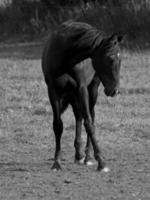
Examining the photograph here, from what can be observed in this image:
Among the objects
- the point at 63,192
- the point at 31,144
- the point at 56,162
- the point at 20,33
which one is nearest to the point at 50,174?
the point at 56,162

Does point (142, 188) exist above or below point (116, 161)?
above

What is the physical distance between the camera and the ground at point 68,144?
7078 mm

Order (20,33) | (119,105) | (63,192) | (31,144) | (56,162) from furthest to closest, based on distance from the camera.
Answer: (20,33), (119,105), (31,144), (56,162), (63,192)

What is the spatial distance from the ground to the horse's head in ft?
3.10

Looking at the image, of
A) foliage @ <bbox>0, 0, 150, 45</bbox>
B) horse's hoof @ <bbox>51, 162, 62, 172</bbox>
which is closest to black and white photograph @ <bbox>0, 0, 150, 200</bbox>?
horse's hoof @ <bbox>51, 162, 62, 172</bbox>

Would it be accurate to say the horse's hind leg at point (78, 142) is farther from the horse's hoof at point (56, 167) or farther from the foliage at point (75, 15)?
the foliage at point (75, 15)

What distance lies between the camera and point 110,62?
24.8 feet

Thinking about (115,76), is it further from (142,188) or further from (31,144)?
(31,144)

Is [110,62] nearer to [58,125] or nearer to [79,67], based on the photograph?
[79,67]

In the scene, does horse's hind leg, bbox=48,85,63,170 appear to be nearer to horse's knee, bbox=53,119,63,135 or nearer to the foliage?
horse's knee, bbox=53,119,63,135

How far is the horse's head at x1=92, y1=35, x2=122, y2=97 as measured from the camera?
7520 mm

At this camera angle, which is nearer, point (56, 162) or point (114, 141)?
point (56, 162)

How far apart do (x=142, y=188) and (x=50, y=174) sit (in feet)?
3.91

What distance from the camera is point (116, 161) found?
857 centimetres
